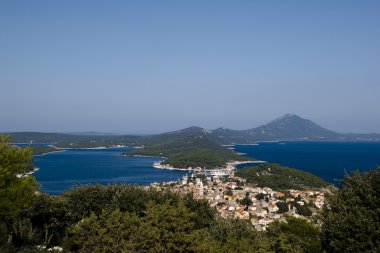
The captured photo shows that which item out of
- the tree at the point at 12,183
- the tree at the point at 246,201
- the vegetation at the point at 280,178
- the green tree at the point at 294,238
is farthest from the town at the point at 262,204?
the tree at the point at 12,183

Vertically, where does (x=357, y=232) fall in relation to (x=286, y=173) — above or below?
above

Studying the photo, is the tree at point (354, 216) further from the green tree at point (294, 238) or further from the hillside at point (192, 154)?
the hillside at point (192, 154)

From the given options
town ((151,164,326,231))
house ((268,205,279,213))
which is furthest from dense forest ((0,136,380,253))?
house ((268,205,279,213))

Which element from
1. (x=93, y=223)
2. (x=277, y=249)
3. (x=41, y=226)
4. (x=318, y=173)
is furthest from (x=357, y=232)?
(x=318, y=173)

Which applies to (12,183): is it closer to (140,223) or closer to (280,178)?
(140,223)

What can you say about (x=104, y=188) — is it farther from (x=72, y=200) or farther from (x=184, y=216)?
(x=184, y=216)

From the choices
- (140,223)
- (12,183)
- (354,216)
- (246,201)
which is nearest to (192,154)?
(246,201)
